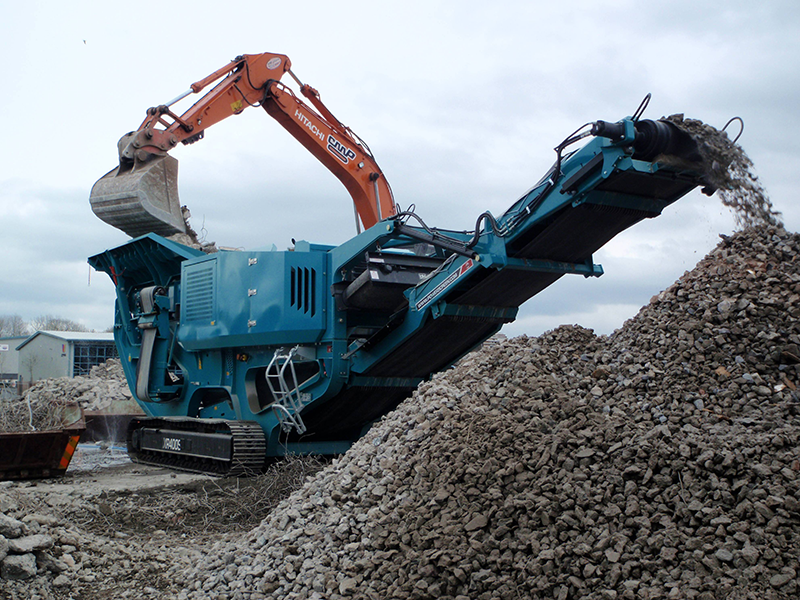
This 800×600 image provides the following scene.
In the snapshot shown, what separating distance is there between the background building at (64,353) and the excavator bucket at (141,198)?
50.4 ft

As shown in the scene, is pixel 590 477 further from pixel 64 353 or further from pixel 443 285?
pixel 64 353

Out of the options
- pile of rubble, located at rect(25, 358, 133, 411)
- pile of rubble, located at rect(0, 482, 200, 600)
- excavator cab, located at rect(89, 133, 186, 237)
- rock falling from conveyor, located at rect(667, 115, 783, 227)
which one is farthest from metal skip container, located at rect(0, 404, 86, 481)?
rock falling from conveyor, located at rect(667, 115, 783, 227)

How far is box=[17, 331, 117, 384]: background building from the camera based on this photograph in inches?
934

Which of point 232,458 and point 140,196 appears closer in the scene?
point 232,458

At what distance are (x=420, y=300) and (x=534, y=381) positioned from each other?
5.96 ft

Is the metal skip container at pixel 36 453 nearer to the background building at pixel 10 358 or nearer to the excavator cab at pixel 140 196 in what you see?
the excavator cab at pixel 140 196

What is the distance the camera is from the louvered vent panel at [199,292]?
7.80m

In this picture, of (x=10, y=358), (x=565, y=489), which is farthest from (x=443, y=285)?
(x=10, y=358)

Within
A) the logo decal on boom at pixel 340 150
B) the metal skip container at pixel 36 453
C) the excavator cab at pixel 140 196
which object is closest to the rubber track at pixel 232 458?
the metal skip container at pixel 36 453

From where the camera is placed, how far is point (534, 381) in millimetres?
4738

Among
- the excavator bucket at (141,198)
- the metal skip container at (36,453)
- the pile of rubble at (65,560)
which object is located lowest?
the pile of rubble at (65,560)

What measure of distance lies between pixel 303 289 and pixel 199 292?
156 centimetres

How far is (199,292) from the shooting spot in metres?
7.97

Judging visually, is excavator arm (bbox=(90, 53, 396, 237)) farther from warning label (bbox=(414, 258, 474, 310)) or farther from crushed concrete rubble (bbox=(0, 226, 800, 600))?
crushed concrete rubble (bbox=(0, 226, 800, 600))
